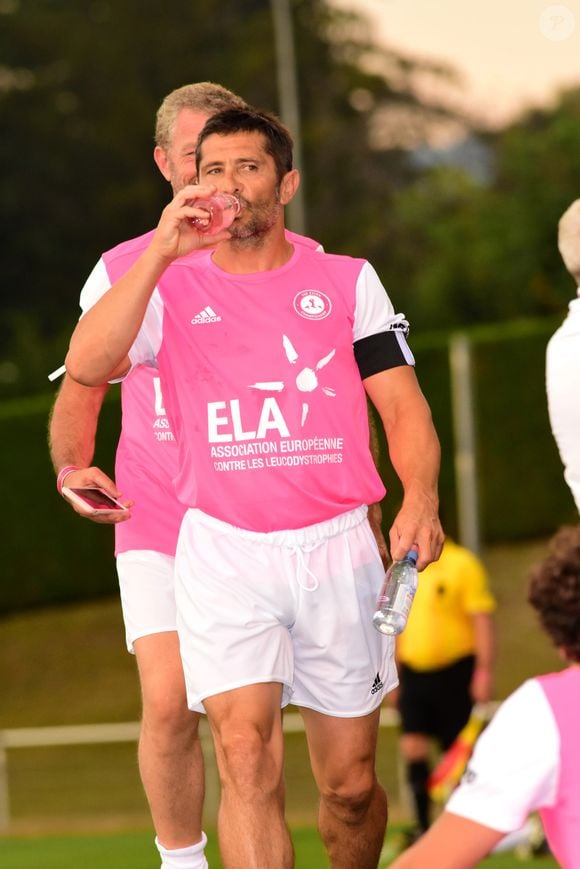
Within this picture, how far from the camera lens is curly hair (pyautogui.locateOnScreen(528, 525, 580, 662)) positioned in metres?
3.50

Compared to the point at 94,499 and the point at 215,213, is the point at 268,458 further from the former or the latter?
the point at 215,213

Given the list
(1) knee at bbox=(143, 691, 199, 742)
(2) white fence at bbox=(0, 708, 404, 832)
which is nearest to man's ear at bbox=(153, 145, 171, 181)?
(1) knee at bbox=(143, 691, 199, 742)

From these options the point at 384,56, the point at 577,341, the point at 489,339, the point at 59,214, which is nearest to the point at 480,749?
the point at 577,341

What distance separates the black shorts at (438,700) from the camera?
11.3 metres

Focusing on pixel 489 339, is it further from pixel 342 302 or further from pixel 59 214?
pixel 342 302

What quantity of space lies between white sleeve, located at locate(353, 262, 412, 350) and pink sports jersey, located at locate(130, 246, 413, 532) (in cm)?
2

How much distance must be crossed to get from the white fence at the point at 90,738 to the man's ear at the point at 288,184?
7352 millimetres

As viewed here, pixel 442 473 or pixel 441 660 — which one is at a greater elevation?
pixel 442 473

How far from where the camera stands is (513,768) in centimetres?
334

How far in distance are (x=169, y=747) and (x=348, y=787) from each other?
1.96 ft

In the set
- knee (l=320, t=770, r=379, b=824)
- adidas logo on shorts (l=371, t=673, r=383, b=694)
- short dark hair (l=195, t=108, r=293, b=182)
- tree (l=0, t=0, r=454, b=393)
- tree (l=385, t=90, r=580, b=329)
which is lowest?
knee (l=320, t=770, r=379, b=824)

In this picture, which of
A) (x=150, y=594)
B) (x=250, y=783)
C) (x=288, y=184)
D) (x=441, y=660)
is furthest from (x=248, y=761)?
(x=441, y=660)

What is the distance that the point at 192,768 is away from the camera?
573 centimetres

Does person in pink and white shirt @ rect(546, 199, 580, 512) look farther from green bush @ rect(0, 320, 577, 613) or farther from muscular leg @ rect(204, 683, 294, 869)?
green bush @ rect(0, 320, 577, 613)
